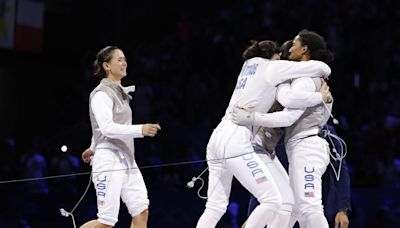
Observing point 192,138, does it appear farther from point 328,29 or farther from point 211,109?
point 328,29

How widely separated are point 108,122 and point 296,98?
3.36 feet

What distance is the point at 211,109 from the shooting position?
942cm

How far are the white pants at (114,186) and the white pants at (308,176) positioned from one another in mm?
851

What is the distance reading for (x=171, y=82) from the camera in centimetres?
1004

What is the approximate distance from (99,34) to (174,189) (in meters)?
5.15

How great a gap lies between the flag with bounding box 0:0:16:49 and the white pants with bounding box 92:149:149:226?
547cm

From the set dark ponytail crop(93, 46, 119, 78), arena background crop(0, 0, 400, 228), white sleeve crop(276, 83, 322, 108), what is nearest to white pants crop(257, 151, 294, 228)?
white sleeve crop(276, 83, 322, 108)

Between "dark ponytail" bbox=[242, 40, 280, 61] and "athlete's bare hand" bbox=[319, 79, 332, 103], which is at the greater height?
"dark ponytail" bbox=[242, 40, 280, 61]

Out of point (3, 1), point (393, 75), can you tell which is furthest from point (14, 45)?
point (393, 75)

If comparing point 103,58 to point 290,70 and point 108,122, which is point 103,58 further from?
point 290,70

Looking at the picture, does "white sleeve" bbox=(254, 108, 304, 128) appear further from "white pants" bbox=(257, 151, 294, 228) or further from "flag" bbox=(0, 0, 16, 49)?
"flag" bbox=(0, 0, 16, 49)

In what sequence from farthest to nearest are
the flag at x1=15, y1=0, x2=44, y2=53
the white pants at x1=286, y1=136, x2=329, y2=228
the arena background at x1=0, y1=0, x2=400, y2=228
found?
1. the flag at x1=15, y1=0, x2=44, y2=53
2. the arena background at x1=0, y1=0, x2=400, y2=228
3. the white pants at x1=286, y1=136, x2=329, y2=228

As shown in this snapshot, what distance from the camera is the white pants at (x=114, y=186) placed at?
198 inches

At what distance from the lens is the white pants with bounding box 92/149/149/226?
5.03 metres
